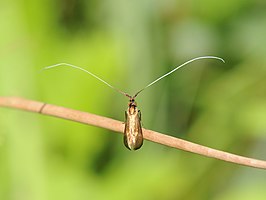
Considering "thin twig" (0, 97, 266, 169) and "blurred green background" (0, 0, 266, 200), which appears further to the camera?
"blurred green background" (0, 0, 266, 200)

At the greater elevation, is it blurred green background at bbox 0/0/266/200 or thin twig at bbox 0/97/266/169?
thin twig at bbox 0/97/266/169

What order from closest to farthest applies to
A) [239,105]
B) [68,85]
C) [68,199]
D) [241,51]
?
1. [68,199]
2. [68,85]
3. [239,105]
4. [241,51]

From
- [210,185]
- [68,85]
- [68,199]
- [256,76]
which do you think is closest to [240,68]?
[256,76]

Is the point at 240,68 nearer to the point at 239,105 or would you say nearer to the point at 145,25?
the point at 239,105

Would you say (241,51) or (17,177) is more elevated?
(241,51)

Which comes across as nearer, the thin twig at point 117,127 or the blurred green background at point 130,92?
the thin twig at point 117,127
